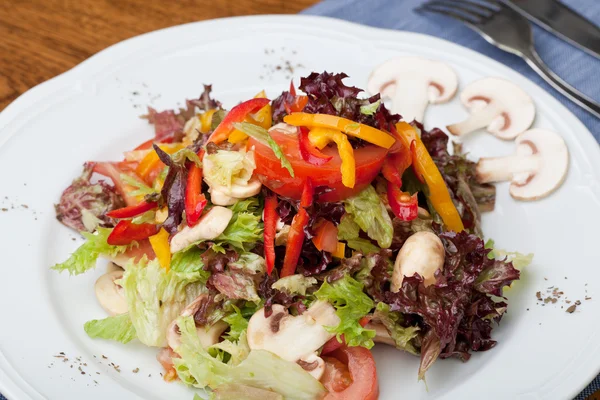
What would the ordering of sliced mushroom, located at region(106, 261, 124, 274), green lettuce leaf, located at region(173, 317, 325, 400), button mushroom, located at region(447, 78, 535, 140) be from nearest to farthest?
green lettuce leaf, located at region(173, 317, 325, 400) < sliced mushroom, located at region(106, 261, 124, 274) < button mushroom, located at region(447, 78, 535, 140)

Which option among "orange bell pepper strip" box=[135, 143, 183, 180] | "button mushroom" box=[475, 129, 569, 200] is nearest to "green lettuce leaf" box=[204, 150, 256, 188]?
"orange bell pepper strip" box=[135, 143, 183, 180]

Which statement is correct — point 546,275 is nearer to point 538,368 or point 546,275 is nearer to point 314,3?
point 538,368

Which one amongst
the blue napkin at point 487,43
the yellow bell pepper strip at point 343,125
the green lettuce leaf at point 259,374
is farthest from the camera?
the blue napkin at point 487,43

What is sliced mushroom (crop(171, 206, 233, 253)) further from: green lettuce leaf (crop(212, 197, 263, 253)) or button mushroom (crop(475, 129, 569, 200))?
button mushroom (crop(475, 129, 569, 200))

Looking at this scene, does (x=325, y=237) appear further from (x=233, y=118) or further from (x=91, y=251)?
(x=91, y=251)

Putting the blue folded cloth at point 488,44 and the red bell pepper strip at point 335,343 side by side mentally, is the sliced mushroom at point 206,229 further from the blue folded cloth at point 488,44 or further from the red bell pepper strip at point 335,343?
the blue folded cloth at point 488,44

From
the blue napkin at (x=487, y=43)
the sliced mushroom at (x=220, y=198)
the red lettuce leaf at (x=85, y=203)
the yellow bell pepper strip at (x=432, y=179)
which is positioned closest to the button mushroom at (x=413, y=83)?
the yellow bell pepper strip at (x=432, y=179)
